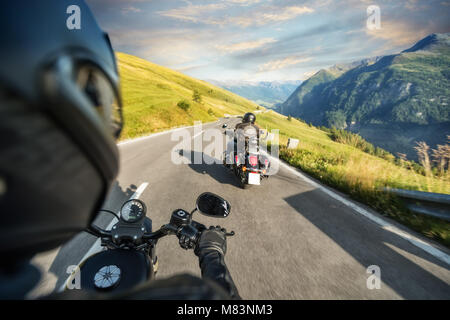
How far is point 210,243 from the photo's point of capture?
1288 mm

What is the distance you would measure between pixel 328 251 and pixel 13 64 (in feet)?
10.6

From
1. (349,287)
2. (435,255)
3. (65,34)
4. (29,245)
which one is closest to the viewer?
(29,245)

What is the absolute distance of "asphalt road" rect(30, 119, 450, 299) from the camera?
2059mm

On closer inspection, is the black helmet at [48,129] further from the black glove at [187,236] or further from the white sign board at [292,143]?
the white sign board at [292,143]

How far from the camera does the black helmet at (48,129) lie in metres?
0.46

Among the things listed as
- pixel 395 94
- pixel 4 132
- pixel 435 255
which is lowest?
pixel 435 255

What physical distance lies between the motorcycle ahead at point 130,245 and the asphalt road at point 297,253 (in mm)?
311

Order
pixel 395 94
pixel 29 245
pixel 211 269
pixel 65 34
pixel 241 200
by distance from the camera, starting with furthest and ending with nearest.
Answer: pixel 395 94, pixel 241 200, pixel 211 269, pixel 65 34, pixel 29 245

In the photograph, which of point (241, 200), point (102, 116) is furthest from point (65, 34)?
point (241, 200)

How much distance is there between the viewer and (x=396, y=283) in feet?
7.01

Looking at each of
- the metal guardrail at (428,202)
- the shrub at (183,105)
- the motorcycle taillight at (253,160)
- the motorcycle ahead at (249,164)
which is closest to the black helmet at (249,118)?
the motorcycle ahead at (249,164)

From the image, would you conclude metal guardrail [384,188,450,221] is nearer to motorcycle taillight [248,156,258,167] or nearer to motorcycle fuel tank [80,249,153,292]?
motorcycle taillight [248,156,258,167]

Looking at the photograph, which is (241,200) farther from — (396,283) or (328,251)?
(396,283)

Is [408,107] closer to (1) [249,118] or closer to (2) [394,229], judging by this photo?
(1) [249,118]
